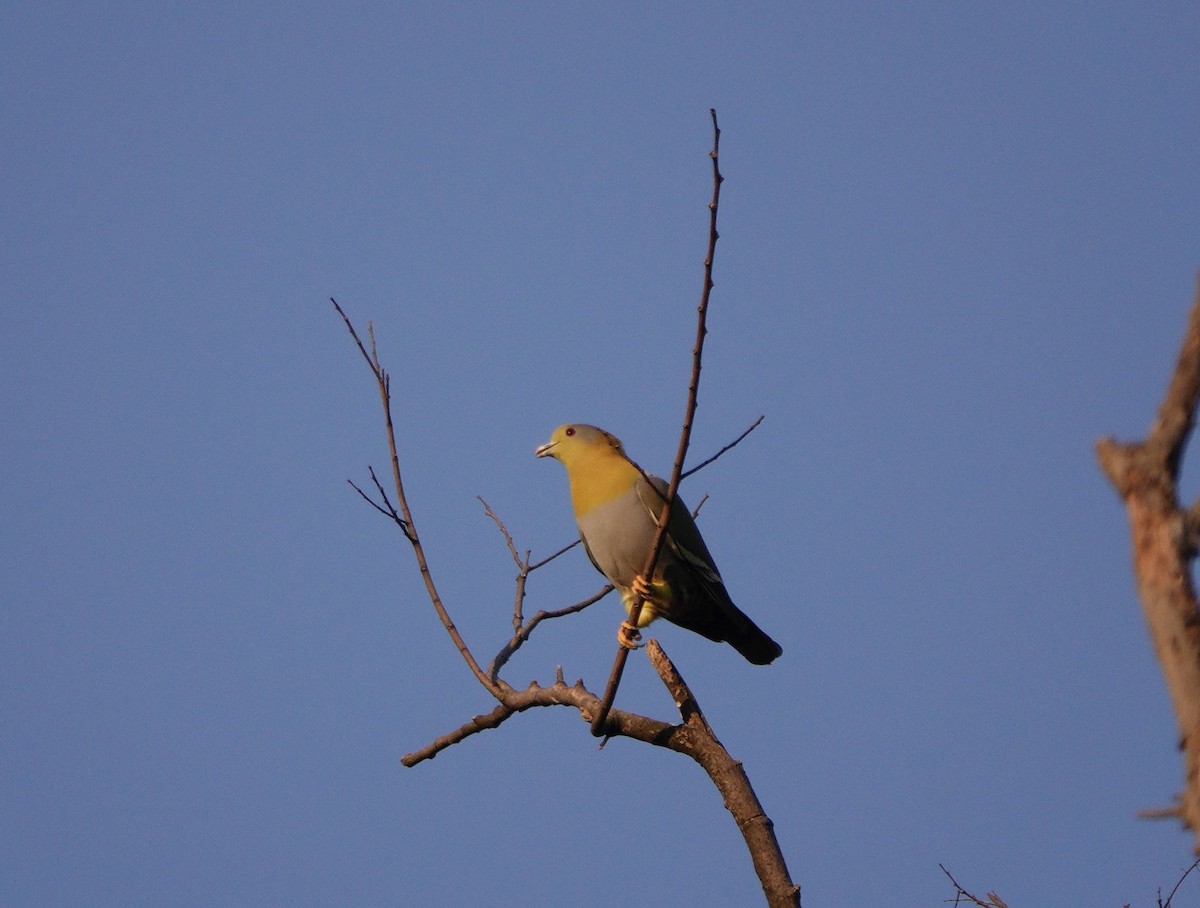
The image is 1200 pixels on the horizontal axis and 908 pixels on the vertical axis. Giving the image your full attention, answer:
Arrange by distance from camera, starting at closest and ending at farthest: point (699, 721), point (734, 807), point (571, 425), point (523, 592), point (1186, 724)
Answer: point (1186, 724) → point (734, 807) → point (699, 721) → point (523, 592) → point (571, 425)

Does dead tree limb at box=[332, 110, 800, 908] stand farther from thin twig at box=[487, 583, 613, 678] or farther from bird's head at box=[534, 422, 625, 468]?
bird's head at box=[534, 422, 625, 468]

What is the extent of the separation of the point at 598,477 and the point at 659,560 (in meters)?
0.69

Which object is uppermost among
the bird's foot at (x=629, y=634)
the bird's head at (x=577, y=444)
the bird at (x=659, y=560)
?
the bird's head at (x=577, y=444)

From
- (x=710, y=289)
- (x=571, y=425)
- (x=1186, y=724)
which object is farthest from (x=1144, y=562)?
(x=571, y=425)

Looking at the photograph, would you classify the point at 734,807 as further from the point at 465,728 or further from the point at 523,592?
the point at 523,592

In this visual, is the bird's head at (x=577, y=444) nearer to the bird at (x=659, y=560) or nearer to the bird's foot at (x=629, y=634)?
the bird at (x=659, y=560)

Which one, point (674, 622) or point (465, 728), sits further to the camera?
point (674, 622)

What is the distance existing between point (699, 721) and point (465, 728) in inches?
39.4

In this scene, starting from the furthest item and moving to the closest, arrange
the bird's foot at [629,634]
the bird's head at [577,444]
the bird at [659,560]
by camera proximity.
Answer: the bird's head at [577,444]
the bird at [659,560]
the bird's foot at [629,634]

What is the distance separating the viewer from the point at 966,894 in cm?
426

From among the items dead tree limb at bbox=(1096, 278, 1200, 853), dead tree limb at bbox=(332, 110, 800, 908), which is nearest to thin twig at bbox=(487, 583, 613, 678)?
dead tree limb at bbox=(332, 110, 800, 908)

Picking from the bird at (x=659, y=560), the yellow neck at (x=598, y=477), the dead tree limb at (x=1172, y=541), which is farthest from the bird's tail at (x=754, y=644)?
the dead tree limb at (x=1172, y=541)

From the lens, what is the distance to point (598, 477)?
237 inches

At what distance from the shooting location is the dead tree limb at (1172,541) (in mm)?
2213
